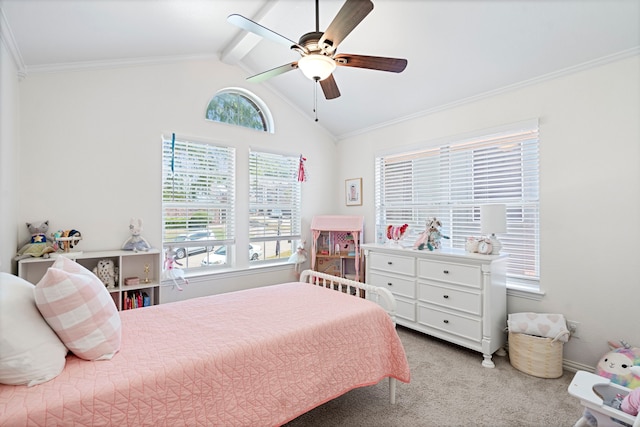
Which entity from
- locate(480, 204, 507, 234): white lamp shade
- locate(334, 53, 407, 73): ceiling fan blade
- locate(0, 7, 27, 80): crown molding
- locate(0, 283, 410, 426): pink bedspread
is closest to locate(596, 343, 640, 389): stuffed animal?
locate(480, 204, 507, 234): white lamp shade

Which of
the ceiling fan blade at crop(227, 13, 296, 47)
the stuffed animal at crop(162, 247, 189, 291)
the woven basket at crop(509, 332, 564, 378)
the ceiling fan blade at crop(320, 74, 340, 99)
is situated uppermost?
the ceiling fan blade at crop(227, 13, 296, 47)

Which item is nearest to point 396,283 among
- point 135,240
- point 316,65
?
point 316,65

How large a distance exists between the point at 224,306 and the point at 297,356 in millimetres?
722

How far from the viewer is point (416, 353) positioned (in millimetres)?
2895

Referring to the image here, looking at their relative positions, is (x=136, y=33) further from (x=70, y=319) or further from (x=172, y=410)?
(x=172, y=410)

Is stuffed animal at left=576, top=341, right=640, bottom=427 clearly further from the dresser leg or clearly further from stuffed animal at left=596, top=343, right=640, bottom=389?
the dresser leg

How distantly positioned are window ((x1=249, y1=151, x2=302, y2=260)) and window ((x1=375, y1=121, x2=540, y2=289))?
3.91 ft

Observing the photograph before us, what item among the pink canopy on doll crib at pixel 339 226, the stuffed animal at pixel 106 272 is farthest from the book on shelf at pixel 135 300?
the pink canopy on doll crib at pixel 339 226

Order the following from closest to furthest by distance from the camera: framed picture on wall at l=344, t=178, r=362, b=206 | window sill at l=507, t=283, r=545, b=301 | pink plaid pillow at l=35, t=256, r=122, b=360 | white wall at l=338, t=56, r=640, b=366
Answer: pink plaid pillow at l=35, t=256, r=122, b=360, white wall at l=338, t=56, r=640, b=366, window sill at l=507, t=283, r=545, b=301, framed picture on wall at l=344, t=178, r=362, b=206

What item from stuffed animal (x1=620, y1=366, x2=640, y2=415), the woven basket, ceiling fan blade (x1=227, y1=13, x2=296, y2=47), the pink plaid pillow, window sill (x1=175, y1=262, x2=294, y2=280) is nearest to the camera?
the pink plaid pillow

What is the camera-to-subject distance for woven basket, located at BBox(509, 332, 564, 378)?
8.05 ft

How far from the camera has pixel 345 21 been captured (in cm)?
164

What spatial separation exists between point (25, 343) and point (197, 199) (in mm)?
2506

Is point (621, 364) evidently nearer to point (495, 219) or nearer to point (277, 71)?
point (495, 219)
